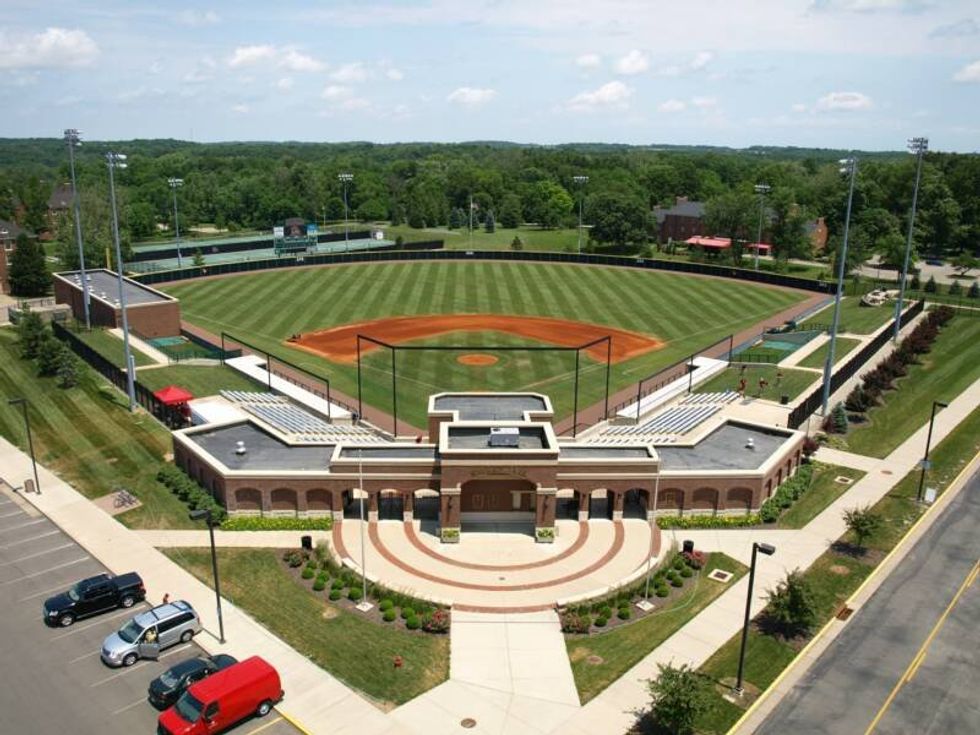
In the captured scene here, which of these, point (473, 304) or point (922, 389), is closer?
point (922, 389)

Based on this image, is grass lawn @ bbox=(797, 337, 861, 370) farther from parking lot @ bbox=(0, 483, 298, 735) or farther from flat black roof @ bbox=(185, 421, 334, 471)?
parking lot @ bbox=(0, 483, 298, 735)

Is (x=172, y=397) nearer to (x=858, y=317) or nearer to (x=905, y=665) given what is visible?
(x=905, y=665)

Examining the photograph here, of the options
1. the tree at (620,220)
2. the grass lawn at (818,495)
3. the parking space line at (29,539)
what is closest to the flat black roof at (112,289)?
the parking space line at (29,539)

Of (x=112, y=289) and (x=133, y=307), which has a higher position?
(x=112, y=289)

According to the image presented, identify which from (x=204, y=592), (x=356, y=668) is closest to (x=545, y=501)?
(x=356, y=668)

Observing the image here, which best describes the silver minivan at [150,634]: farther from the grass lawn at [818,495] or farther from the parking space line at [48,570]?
the grass lawn at [818,495]

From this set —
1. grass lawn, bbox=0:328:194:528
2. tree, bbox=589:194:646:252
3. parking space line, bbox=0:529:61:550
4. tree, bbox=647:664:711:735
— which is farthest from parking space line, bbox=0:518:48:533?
tree, bbox=589:194:646:252

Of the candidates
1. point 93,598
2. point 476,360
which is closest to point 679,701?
point 93,598
